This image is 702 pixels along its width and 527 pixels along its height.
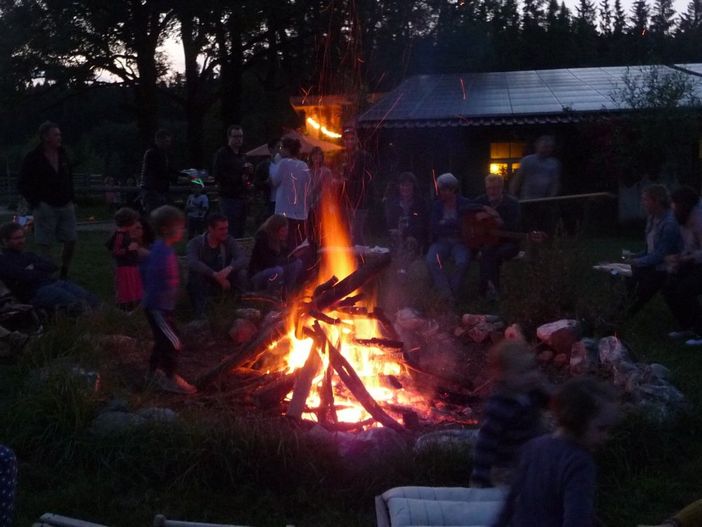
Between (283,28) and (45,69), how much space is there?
6451mm

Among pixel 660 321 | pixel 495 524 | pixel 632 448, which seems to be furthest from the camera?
pixel 660 321

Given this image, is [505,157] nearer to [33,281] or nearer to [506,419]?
[33,281]

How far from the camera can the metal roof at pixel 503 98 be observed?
16.7m

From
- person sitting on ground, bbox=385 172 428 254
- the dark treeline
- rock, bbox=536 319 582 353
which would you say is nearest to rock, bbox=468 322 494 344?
rock, bbox=536 319 582 353

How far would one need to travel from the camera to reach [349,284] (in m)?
6.26

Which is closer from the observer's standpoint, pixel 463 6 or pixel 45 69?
pixel 45 69

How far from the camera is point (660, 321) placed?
27.9 ft

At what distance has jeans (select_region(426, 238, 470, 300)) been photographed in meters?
8.85

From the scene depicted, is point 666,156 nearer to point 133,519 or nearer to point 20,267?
point 20,267

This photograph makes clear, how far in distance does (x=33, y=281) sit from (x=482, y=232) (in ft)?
14.0

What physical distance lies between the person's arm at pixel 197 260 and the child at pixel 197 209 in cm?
596

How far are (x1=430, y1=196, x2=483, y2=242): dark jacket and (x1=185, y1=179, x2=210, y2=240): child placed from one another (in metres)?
5.72

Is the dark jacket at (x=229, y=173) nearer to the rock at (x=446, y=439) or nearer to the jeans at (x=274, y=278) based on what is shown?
the jeans at (x=274, y=278)

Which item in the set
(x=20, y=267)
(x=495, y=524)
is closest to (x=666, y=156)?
(x=20, y=267)
